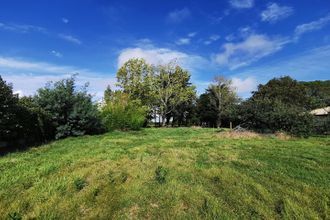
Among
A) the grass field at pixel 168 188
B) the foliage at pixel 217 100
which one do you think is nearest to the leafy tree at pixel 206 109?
the foliage at pixel 217 100

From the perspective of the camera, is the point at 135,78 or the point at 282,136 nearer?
the point at 282,136

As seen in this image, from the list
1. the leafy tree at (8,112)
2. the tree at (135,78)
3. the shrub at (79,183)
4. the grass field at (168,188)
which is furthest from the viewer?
the tree at (135,78)

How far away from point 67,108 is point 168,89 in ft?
74.0

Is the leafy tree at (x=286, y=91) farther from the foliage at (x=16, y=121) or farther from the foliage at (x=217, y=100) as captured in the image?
the foliage at (x=16, y=121)

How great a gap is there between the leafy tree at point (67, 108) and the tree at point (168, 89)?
20.3 m

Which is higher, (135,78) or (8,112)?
(135,78)

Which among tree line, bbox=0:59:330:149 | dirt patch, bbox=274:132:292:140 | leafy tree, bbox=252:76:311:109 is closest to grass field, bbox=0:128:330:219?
tree line, bbox=0:59:330:149

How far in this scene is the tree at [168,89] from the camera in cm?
3741

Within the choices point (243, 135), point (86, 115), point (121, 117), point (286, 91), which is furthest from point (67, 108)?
point (286, 91)

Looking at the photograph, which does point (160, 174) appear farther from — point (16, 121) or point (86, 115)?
point (86, 115)

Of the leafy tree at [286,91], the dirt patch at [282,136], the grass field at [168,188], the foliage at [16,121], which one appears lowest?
the grass field at [168,188]

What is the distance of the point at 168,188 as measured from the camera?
5262 mm

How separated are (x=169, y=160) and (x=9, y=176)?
4203 mm

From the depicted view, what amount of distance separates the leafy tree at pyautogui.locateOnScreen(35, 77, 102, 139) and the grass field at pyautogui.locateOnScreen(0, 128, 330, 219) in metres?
7.60
